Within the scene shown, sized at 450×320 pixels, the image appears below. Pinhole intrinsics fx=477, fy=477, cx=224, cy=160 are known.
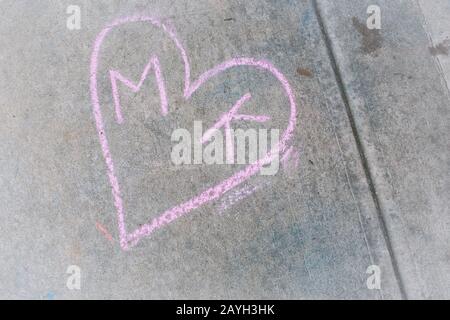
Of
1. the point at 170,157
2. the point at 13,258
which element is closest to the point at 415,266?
the point at 170,157

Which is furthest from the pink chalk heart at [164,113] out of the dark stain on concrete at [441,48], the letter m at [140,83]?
the dark stain on concrete at [441,48]

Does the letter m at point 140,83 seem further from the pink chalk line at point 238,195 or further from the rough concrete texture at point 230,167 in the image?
the pink chalk line at point 238,195

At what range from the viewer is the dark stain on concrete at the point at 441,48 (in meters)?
3.35

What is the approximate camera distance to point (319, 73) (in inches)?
131

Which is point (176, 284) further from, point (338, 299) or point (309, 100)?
point (309, 100)

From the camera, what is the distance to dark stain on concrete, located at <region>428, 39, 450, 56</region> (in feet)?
11.0

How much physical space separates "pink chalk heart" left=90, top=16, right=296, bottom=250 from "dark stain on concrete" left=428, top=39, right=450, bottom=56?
3.43ft

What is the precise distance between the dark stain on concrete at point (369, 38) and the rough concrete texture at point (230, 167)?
14 mm

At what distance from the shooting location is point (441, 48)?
3.36 metres

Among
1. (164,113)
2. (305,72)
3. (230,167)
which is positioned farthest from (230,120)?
(305,72)

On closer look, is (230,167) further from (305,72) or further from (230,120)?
(305,72)

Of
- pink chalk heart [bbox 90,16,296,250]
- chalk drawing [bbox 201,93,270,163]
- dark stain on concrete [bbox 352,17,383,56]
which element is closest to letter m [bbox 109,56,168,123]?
pink chalk heart [bbox 90,16,296,250]

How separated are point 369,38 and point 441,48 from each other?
51cm

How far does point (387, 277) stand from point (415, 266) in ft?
0.67
